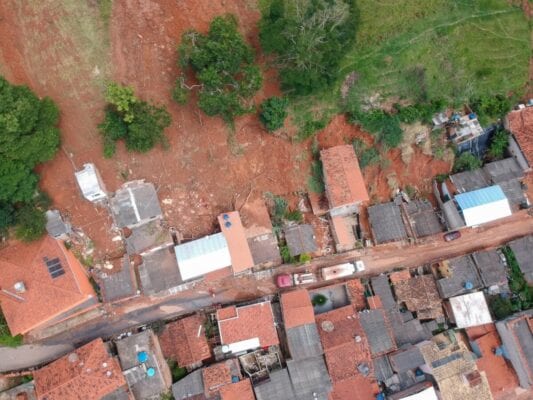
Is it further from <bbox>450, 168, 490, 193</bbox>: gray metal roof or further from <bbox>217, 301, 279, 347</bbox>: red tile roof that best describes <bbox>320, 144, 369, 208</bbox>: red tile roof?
<bbox>217, 301, 279, 347</bbox>: red tile roof

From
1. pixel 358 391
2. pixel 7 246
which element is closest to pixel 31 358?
pixel 7 246

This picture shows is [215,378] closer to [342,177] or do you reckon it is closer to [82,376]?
[82,376]

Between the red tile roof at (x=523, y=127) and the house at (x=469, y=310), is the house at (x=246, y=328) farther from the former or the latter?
the red tile roof at (x=523, y=127)

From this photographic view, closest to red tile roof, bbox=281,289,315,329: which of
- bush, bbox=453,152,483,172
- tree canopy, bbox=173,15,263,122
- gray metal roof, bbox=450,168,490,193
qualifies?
tree canopy, bbox=173,15,263,122

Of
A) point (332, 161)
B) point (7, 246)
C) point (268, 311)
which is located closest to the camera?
point (7, 246)

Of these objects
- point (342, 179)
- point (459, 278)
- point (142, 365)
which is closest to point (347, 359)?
point (459, 278)

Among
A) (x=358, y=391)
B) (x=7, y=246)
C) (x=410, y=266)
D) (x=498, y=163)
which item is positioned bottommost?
(x=358, y=391)

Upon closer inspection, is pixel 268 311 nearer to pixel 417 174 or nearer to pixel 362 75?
pixel 417 174
